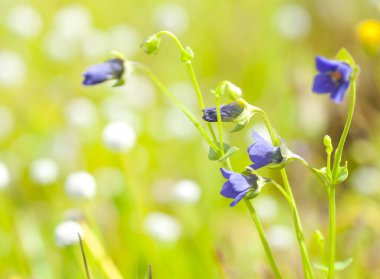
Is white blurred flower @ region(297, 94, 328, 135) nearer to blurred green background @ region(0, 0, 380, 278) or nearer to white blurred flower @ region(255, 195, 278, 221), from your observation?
blurred green background @ region(0, 0, 380, 278)

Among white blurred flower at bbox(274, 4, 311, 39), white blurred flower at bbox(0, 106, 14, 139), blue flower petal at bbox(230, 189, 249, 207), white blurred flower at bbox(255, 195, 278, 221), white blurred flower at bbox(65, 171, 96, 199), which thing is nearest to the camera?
blue flower petal at bbox(230, 189, 249, 207)

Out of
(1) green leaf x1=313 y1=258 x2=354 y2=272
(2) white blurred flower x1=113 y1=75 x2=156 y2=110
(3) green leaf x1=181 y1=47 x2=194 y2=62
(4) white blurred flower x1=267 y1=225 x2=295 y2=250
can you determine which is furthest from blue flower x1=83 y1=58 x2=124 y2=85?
(2) white blurred flower x1=113 y1=75 x2=156 y2=110

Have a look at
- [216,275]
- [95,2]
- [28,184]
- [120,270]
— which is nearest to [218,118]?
[216,275]

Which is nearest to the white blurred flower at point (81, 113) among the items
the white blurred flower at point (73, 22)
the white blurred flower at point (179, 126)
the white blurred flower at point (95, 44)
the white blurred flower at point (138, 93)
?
the white blurred flower at point (138, 93)

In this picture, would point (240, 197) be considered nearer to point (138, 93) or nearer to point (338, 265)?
point (338, 265)

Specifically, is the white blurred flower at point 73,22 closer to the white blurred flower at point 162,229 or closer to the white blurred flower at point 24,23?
the white blurred flower at point 24,23
